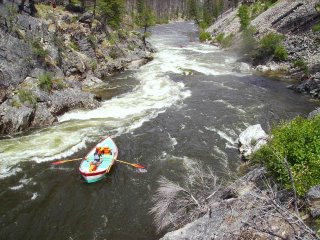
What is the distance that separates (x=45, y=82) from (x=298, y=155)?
23443mm

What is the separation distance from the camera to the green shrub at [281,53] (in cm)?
4206

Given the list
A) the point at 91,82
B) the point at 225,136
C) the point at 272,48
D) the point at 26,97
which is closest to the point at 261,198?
the point at 225,136

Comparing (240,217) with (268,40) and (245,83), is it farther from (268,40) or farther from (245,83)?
(268,40)

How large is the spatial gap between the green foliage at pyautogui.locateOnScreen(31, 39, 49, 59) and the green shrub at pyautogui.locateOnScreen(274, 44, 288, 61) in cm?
2745

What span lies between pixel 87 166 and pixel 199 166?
640 centimetres

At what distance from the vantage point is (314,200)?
10117 mm

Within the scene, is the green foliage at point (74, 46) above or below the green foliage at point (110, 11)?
below

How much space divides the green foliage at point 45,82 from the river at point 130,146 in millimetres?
4237

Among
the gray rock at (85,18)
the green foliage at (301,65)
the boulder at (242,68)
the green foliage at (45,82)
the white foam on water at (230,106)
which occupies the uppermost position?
the gray rock at (85,18)

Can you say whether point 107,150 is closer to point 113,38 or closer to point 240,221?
point 240,221

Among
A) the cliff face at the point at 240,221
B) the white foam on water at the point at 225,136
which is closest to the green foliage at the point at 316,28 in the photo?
the white foam on water at the point at 225,136

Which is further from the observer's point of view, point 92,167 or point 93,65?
→ point 93,65

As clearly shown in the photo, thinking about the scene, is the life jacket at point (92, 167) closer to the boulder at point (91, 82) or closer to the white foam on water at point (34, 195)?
the white foam on water at point (34, 195)

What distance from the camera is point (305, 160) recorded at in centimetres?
1261
